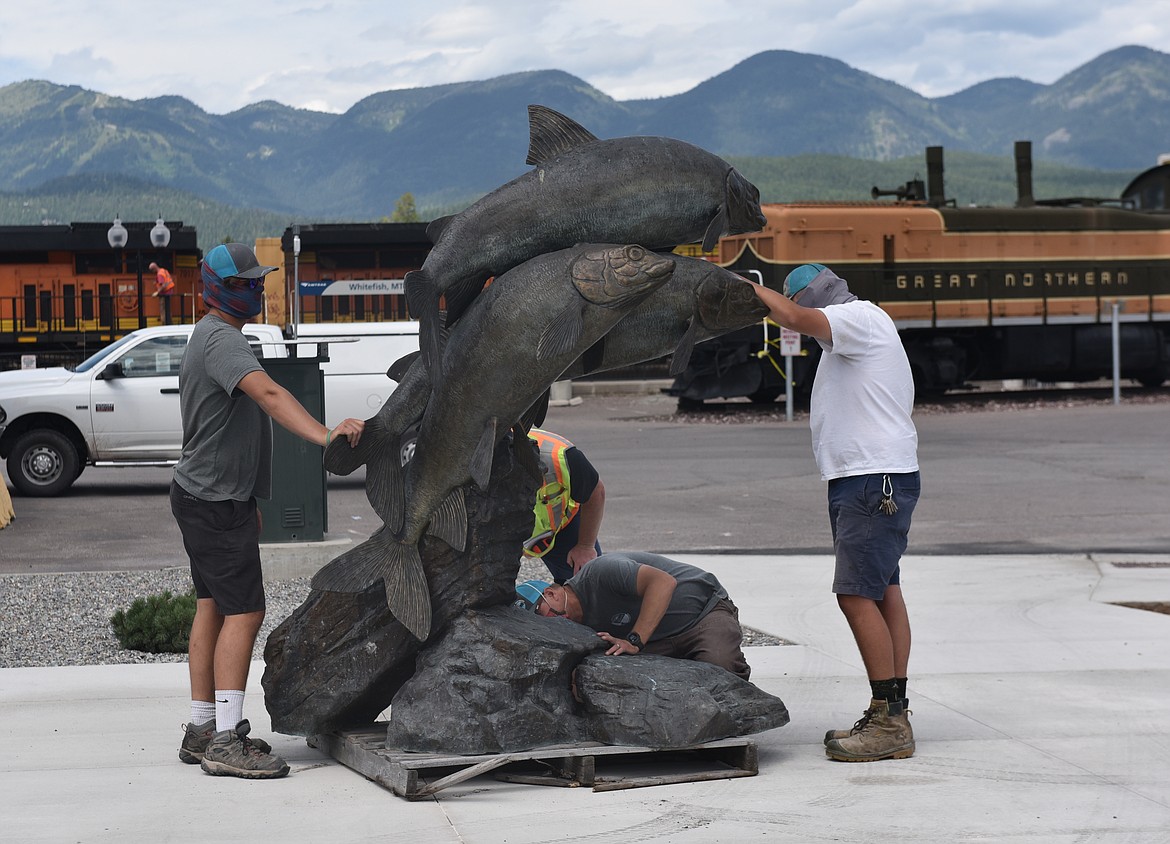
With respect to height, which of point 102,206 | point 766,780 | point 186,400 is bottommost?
point 766,780

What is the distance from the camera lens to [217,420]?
5.20 meters

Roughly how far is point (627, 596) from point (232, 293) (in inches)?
77.2

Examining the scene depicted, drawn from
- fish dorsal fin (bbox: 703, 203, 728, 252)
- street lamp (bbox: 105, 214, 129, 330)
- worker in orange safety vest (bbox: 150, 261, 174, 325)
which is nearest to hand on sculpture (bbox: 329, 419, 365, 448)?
fish dorsal fin (bbox: 703, 203, 728, 252)

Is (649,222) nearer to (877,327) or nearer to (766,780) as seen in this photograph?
(877,327)

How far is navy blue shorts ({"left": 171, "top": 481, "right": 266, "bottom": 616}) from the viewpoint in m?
5.17

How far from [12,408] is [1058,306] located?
2177cm

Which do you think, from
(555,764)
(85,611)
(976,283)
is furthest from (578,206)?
(976,283)

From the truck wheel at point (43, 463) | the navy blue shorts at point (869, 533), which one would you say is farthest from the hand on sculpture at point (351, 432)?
the truck wheel at point (43, 463)

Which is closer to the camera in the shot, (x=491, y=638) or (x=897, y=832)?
(x=897, y=832)

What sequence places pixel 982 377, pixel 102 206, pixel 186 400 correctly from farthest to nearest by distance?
pixel 102 206 < pixel 982 377 < pixel 186 400

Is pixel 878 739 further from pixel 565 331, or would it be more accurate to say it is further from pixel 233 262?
pixel 233 262

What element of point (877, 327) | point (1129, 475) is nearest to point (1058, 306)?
point (1129, 475)

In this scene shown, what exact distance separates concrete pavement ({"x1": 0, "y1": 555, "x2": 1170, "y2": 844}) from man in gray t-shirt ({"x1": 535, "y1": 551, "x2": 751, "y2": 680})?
48 centimetres

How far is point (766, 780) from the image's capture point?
5027mm
